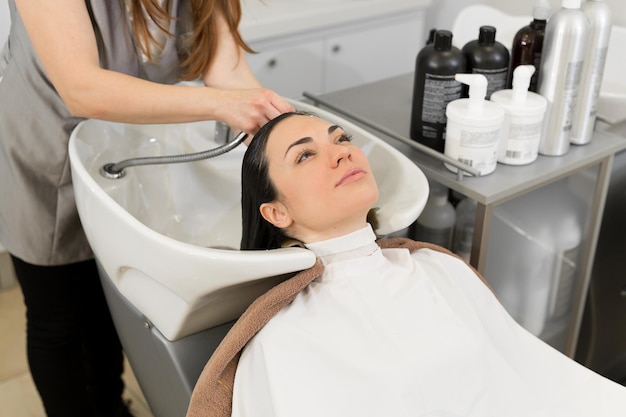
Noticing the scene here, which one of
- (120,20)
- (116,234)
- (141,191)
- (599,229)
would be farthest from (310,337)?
(599,229)

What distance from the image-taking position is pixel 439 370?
1.13 m

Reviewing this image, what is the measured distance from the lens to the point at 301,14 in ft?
7.46

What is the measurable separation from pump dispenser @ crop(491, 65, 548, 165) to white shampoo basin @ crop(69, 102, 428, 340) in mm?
237

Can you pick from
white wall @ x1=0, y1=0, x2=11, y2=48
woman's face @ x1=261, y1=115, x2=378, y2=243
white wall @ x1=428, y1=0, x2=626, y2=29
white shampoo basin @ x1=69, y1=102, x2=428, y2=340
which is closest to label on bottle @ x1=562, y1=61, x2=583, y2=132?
white shampoo basin @ x1=69, y1=102, x2=428, y2=340

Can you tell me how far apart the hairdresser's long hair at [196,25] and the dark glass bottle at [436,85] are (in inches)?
13.2

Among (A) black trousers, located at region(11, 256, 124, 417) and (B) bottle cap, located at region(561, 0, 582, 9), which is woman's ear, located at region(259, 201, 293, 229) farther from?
(B) bottle cap, located at region(561, 0, 582, 9)

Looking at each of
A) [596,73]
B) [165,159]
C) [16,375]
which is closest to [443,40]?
[596,73]

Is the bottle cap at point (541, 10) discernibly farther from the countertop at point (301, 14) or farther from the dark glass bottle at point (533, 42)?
the countertop at point (301, 14)

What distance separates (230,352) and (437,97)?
637 mm

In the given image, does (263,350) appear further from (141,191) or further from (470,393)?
(141,191)

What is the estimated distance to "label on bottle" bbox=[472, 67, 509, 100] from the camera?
1481 millimetres

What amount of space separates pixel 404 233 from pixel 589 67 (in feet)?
1.54

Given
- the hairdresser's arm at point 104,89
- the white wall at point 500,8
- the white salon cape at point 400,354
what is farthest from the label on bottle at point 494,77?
the white wall at point 500,8

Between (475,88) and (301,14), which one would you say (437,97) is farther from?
(301,14)
